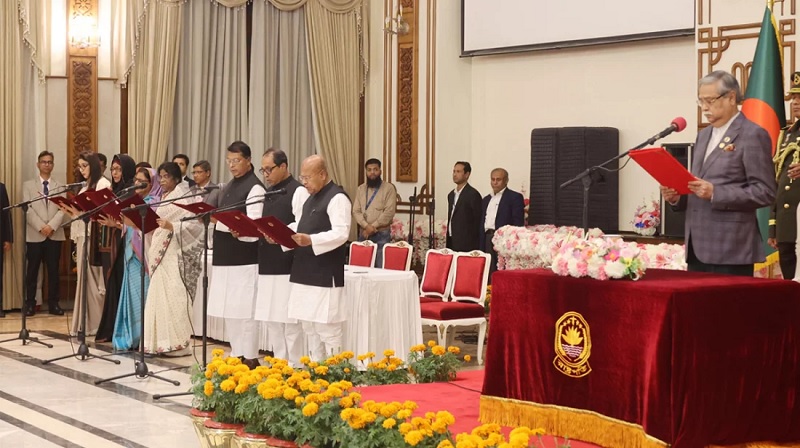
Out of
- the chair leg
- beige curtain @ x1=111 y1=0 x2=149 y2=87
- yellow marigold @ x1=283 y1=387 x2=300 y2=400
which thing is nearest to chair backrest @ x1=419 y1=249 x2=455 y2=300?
the chair leg

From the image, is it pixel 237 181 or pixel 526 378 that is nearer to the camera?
pixel 526 378

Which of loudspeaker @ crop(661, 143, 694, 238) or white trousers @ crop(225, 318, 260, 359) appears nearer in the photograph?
white trousers @ crop(225, 318, 260, 359)

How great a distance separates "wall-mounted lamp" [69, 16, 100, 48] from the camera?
11.6m

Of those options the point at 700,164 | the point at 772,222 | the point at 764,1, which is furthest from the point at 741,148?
the point at 764,1

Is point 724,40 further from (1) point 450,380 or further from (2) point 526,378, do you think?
(2) point 526,378

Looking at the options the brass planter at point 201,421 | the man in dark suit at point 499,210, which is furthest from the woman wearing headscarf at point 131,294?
the brass planter at point 201,421

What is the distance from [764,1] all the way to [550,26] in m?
2.85

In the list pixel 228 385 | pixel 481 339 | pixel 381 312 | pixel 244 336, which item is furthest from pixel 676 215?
pixel 228 385

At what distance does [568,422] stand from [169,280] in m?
5.04

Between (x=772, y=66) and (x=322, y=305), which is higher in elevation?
(x=772, y=66)

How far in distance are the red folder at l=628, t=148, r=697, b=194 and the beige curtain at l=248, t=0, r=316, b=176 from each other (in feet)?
29.6

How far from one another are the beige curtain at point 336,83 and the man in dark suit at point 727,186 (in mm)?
8844

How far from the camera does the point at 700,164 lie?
14.7 feet

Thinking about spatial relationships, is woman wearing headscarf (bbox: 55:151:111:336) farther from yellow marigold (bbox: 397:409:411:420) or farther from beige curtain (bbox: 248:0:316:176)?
yellow marigold (bbox: 397:409:411:420)
